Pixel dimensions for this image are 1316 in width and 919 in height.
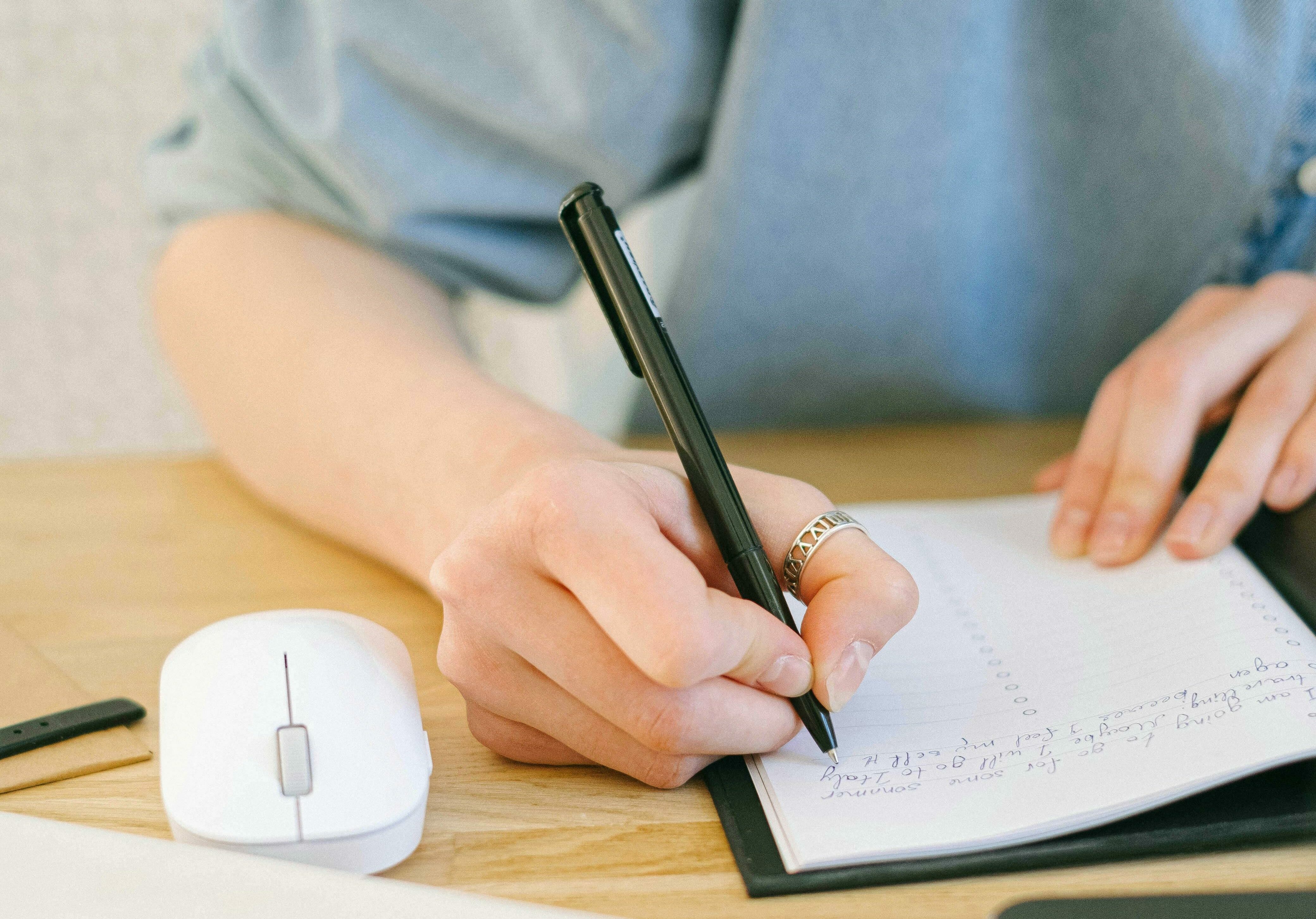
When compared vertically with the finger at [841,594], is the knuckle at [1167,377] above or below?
below

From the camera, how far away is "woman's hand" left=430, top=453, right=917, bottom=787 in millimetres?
268

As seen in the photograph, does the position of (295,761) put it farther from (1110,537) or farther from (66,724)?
(1110,537)

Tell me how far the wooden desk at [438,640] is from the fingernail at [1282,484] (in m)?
0.17

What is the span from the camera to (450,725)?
35 centimetres

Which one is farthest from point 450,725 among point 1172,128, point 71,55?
point 71,55

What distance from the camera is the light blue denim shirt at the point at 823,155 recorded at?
0.59 metres

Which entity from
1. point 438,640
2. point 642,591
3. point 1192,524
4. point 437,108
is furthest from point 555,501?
point 437,108

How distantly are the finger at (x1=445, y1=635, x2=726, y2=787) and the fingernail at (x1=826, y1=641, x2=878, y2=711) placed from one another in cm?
3

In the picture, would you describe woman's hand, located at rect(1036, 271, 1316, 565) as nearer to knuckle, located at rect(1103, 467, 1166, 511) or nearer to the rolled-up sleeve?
knuckle, located at rect(1103, 467, 1166, 511)

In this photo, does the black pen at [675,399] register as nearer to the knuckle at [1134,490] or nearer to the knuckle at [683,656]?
the knuckle at [683,656]

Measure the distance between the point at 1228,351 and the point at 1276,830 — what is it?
271mm

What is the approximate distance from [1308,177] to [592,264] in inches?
18.3

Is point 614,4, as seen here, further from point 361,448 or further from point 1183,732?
point 1183,732

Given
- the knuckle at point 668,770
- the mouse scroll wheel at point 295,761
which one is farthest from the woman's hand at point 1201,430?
the mouse scroll wheel at point 295,761
